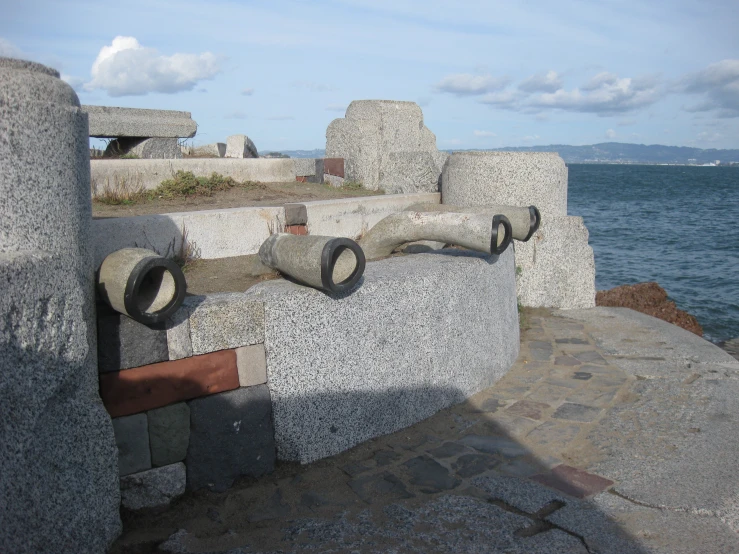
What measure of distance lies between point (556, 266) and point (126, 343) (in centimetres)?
504

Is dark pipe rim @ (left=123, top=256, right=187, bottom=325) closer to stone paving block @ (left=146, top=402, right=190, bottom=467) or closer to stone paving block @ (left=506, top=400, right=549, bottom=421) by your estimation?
stone paving block @ (left=146, top=402, right=190, bottom=467)

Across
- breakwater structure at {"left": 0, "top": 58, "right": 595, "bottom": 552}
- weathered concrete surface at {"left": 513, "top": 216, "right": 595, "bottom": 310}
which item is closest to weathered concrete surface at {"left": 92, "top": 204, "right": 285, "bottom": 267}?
breakwater structure at {"left": 0, "top": 58, "right": 595, "bottom": 552}

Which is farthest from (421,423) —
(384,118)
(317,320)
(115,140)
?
(115,140)

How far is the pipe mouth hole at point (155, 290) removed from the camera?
2.90m

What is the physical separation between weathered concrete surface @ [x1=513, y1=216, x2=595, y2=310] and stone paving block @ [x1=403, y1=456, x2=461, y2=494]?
362 centimetres

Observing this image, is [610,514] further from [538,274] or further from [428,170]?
[428,170]

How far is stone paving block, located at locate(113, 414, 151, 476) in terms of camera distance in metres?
2.98

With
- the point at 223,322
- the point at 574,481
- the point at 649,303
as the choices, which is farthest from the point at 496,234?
the point at 649,303

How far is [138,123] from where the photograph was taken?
798 cm

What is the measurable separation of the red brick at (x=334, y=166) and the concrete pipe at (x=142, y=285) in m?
5.20

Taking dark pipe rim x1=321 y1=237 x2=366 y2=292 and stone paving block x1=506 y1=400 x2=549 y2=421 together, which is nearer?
dark pipe rim x1=321 y1=237 x2=366 y2=292

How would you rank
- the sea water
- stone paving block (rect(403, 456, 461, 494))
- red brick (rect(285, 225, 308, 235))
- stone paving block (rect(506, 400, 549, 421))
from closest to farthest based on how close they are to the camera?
stone paving block (rect(403, 456, 461, 494)) → stone paving block (rect(506, 400, 549, 421)) → red brick (rect(285, 225, 308, 235)) → the sea water

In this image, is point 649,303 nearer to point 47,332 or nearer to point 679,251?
point 47,332

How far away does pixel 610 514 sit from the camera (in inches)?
121
